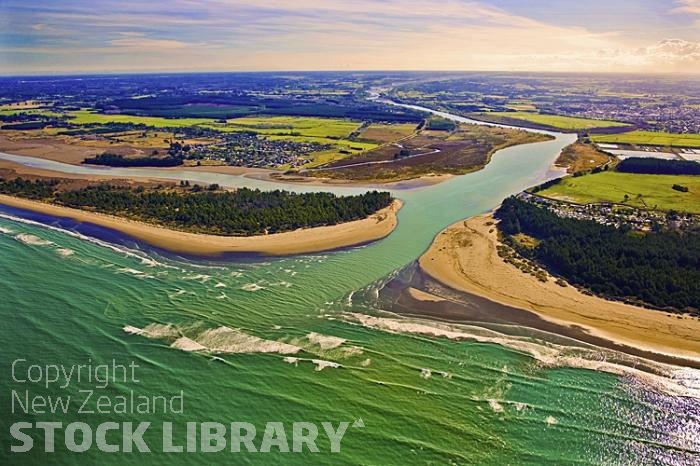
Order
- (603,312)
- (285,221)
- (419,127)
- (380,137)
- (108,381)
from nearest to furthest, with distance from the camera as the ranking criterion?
(108,381)
(603,312)
(285,221)
(380,137)
(419,127)

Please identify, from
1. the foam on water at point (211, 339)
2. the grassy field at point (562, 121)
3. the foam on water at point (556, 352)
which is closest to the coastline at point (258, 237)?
the foam on water at point (211, 339)

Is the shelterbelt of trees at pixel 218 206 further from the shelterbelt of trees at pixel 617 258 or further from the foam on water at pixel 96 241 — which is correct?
the shelterbelt of trees at pixel 617 258

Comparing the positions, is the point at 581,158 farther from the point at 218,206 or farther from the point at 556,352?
the point at 556,352

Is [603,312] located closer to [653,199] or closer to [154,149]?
[653,199]

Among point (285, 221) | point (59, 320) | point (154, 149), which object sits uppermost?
point (154, 149)

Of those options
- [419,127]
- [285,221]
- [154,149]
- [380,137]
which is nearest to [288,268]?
[285,221]

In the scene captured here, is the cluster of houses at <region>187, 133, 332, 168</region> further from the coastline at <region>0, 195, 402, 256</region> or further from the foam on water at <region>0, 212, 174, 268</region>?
the foam on water at <region>0, 212, 174, 268</region>

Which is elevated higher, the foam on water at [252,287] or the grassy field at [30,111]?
the grassy field at [30,111]

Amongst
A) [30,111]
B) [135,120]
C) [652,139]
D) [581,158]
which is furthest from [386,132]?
[30,111]
